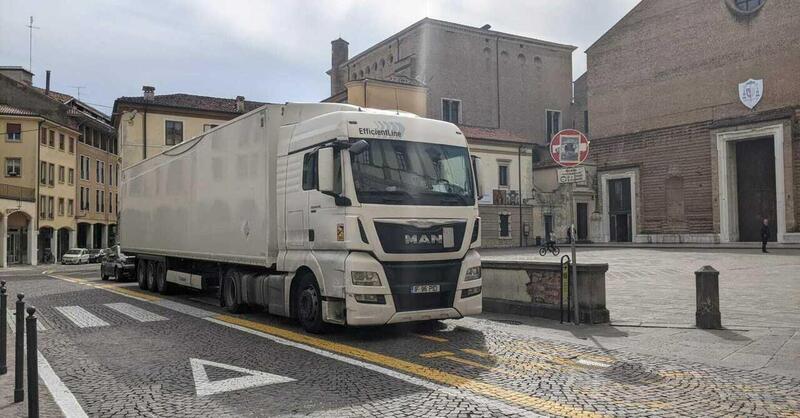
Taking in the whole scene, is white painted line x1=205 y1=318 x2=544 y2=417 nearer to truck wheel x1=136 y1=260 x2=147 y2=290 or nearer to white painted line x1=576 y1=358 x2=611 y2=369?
white painted line x1=576 y1=358 x2=611 y2=369

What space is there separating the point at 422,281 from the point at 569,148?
376 centimetres

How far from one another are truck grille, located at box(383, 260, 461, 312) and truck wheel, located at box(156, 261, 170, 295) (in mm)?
9535

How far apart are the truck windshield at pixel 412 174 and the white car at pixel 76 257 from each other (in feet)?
143

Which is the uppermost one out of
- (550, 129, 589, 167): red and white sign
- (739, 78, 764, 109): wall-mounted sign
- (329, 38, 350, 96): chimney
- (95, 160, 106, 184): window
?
(329, 38, 350, 96): chimney

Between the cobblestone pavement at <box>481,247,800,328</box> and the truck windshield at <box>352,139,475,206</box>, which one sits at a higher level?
the truck windshield at <box>352,139,475,206</box>

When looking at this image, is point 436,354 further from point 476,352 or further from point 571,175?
point 571,175

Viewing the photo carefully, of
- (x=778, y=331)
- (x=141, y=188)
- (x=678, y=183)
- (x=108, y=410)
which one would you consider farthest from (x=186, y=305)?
(x=678, y=183)

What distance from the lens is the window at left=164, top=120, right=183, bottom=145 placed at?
1890 inches

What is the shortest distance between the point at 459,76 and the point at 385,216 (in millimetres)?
50052

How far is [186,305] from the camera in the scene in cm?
1317

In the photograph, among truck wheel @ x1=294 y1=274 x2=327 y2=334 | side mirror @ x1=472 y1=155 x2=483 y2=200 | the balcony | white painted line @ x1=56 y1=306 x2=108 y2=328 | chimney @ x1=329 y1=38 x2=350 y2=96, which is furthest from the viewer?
Answer: chimney @ x1=329 y1=38 x2=350 y2=96

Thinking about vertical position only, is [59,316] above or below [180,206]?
below

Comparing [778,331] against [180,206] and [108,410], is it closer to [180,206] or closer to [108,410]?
[108,410]

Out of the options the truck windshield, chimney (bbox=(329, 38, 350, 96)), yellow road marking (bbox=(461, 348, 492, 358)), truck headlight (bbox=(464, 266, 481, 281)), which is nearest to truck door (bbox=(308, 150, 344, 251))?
the truck windshield
